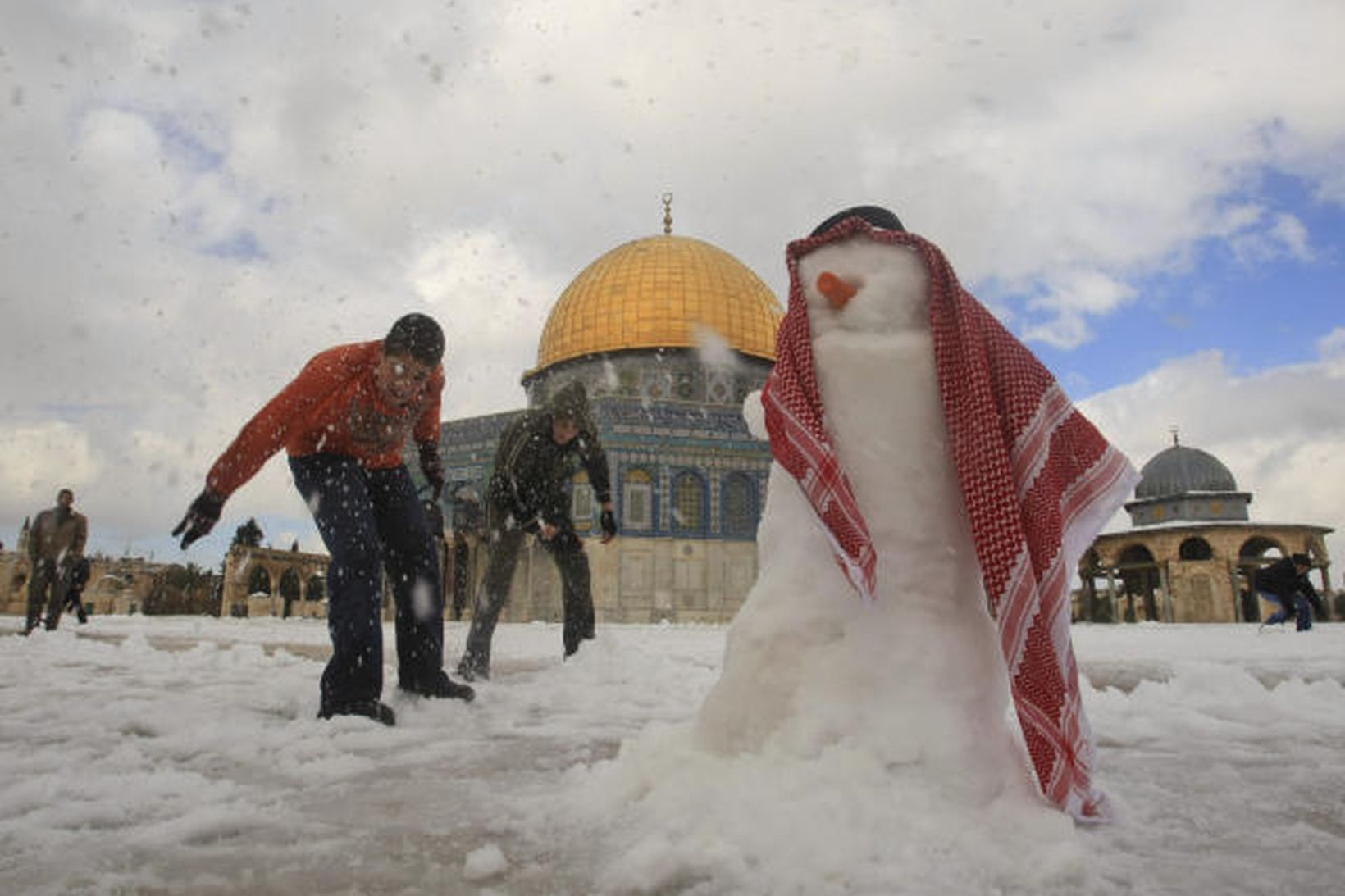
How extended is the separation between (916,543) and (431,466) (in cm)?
245

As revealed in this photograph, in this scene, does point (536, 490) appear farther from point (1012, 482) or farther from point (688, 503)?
point (688, 503)

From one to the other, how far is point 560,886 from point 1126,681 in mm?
4047

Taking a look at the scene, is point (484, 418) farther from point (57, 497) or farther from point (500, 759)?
point (500, 759)

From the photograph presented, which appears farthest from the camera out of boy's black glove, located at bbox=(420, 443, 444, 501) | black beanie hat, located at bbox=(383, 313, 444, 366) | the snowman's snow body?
boy's black glove, located at bbox=(420, 443, 444, 501)

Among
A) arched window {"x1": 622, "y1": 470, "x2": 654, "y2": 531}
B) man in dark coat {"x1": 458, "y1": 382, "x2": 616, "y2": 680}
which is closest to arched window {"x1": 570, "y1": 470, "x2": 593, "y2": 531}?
arched window {"x1": 622, "y1": 470, "x2": 654, "y2": 531}

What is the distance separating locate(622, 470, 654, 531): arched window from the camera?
22.3m

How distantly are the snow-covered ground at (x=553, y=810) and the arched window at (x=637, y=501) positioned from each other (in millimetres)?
19077

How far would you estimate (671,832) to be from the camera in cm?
142

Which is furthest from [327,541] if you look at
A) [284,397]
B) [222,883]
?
[222,883]

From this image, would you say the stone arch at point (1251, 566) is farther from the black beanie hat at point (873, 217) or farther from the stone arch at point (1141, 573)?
the black beanie hat at point (873, 217)

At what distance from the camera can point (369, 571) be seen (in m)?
2.90

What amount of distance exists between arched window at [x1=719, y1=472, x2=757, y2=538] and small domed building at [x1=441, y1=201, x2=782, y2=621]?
35 millimetres

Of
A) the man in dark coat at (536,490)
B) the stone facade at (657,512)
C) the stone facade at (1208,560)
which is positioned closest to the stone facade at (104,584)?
the stone facade at (657,512)

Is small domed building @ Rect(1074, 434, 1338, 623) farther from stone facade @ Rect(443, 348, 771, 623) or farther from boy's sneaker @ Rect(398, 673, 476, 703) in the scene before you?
boy's sneaker @ Rect(398, 673, 476, 703)
